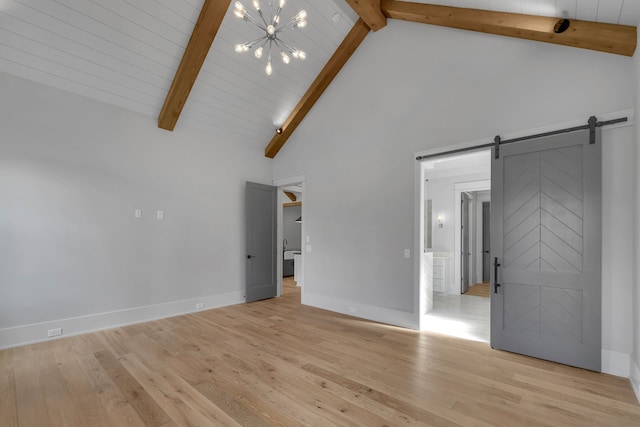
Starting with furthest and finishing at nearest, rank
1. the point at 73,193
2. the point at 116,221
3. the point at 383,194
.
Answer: the point at 383,194, the point at 116,221, the point at 73,193

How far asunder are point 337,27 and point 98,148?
13.5 feet

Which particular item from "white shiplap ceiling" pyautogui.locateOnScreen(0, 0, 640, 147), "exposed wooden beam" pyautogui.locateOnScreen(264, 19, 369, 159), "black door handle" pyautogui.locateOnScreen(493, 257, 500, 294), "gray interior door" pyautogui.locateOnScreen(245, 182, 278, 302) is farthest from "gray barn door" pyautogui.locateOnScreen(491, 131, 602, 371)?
"gray interior door" pyautogui.locateOnScreen(245, 182, 278, 302)

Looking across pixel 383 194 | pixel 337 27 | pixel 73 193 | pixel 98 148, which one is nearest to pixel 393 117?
pixel 383 194

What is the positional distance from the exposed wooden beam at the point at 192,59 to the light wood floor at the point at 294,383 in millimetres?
3348

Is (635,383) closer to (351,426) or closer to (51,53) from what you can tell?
(351,426)

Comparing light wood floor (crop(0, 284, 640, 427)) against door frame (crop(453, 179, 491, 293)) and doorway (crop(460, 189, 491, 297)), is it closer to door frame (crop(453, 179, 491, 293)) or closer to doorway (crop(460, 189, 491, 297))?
door frame (crop(453, 179, 491, 293))

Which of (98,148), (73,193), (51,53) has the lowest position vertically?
(73,193)

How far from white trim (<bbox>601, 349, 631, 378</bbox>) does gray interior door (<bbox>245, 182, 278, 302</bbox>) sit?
16.7 ft

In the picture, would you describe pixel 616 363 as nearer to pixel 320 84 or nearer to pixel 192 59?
pixel 320 84

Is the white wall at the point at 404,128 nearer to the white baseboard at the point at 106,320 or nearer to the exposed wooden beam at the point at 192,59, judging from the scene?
the white baseboard at the point at 106,320

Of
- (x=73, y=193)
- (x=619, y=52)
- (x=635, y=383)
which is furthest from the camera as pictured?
(x=73, y=193)

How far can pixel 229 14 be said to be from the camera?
3.95m

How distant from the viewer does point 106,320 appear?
13.5 ft

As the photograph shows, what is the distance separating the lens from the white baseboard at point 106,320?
136 inches
